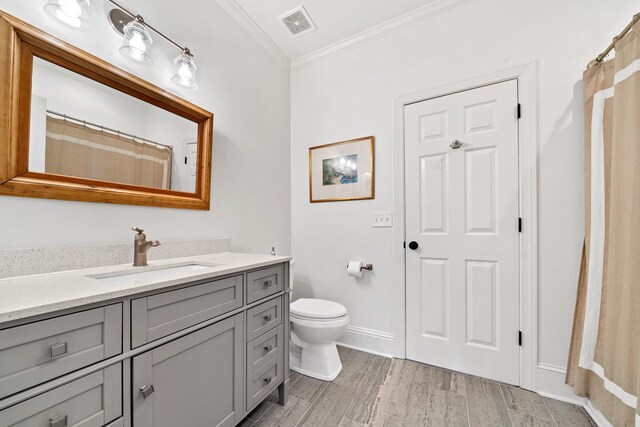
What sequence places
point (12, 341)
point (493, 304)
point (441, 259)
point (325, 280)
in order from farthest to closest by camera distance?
point (325, 280) < point (441, 259) < point (493, 304) < point (12, 341)

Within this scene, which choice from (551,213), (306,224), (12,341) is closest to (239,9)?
(306,224)

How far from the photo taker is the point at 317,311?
180 centimetres

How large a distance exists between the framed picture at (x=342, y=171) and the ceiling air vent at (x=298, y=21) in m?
0.96

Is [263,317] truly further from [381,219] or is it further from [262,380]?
[381,219]

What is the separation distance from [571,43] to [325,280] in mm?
2351

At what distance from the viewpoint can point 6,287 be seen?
2.67 ft

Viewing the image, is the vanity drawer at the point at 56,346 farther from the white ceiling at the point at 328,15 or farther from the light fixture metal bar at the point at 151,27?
the white ceiling at the point at 328,15

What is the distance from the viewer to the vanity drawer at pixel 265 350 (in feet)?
4.19

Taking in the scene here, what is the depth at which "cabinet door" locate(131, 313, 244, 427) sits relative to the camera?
87cm

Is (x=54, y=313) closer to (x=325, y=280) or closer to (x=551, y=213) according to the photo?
(x=325, y=280)

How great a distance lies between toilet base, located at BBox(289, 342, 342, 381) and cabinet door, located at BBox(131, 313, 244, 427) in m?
0.69

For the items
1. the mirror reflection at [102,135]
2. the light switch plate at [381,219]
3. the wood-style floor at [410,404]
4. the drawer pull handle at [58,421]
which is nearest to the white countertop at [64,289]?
the drawer pull handle at [58,421]

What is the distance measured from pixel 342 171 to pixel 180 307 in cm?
A: 168

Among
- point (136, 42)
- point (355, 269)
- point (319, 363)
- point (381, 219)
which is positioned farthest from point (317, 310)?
point (136, 42)
